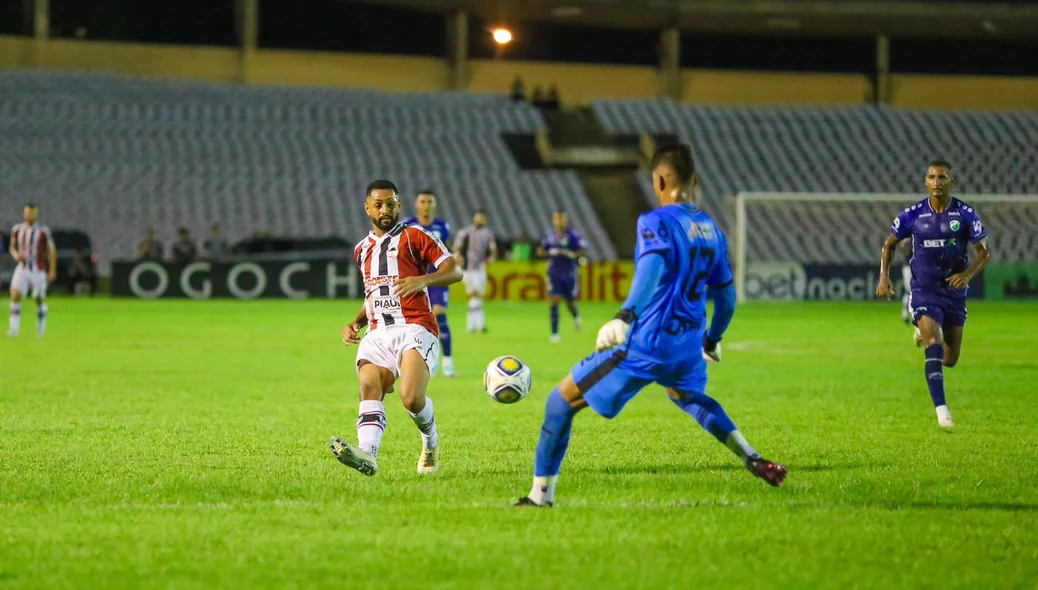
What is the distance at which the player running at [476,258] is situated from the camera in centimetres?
2583

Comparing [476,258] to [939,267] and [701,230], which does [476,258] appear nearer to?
[939,267]

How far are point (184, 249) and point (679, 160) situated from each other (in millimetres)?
33132

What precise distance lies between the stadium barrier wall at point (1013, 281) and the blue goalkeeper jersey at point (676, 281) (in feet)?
115

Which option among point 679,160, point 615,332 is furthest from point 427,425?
point 679,160

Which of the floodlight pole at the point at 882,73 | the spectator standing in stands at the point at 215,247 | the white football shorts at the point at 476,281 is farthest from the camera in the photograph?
the floodlight pole at the point at 882,73

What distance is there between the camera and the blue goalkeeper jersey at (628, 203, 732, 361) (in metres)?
6.90

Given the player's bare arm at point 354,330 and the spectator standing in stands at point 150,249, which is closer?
the player's bare arm at point 354,330

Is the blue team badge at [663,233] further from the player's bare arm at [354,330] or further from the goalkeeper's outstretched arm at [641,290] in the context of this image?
the player's bare arm at [354,330]

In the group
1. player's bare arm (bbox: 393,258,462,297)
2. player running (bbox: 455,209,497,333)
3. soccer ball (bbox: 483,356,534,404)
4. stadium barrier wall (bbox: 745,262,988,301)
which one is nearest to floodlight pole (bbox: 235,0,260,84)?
stadium barrier wall (bbox: 745,262,988,301)

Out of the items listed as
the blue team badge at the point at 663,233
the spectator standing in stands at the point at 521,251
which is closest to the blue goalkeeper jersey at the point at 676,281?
the blue team badge at the point at 663,233

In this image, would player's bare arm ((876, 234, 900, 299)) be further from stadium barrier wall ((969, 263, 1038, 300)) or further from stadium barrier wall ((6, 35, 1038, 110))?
stadium barrier wall ((6, 35, 1038, 110))

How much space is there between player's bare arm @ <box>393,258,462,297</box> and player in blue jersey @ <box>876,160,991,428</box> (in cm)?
439

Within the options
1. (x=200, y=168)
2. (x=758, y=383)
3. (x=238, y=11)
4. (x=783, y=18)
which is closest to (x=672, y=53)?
(x=783, y=18)

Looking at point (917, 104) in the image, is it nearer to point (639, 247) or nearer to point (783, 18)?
point (783, 18)
